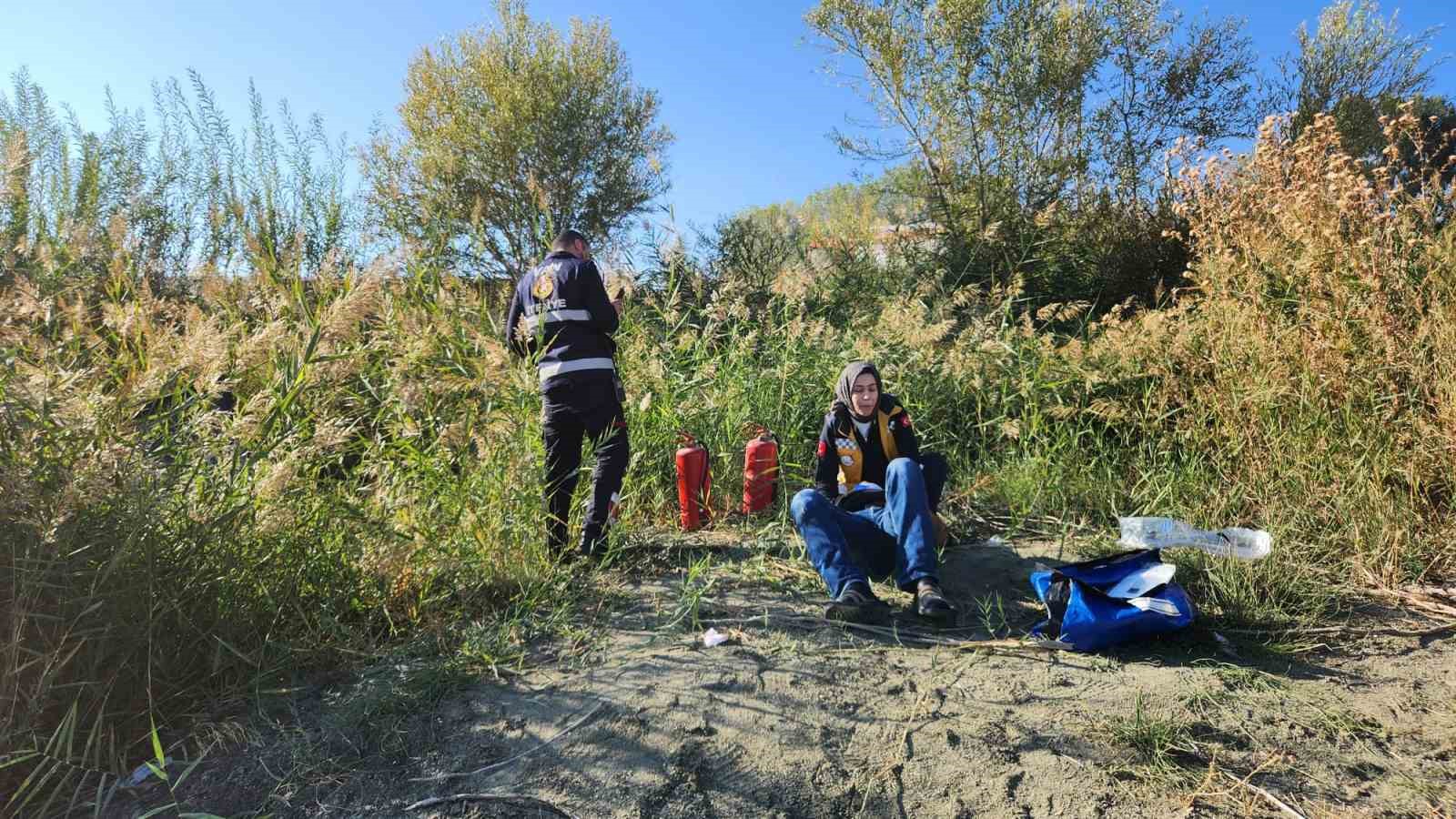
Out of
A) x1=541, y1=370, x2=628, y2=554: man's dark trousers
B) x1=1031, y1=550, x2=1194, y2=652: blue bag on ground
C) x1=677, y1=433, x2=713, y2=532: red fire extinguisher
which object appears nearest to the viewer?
x1=1031, y1=550, x2=1194, y2=652: blue bag on ground

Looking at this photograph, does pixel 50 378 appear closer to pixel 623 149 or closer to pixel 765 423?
pixel 765 423

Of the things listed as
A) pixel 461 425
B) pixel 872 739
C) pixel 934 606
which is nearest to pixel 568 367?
pixel 461 425

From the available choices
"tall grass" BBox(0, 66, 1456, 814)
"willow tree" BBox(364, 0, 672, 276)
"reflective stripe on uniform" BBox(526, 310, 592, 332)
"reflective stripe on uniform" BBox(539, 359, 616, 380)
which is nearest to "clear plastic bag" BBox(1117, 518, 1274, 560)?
"tall grass" BBox(0, 66, 1456, 814)

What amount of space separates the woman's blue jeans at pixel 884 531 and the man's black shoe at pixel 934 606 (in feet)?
0.30

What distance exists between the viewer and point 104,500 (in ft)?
7.73

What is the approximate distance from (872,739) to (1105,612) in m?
1.14

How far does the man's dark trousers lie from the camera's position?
3803 millimetres

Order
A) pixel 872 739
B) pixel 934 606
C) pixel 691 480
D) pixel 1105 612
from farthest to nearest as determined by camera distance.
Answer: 1. pixel 691 480
2. pixel 934 606
3. pixel 1105 612
4. pixel 872 739

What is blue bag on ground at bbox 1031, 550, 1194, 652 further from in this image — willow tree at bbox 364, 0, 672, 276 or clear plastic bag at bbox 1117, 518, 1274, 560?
willow tree at bbox 364, 0, 672, 276

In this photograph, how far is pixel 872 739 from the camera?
2320mm

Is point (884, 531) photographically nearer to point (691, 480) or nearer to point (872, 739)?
point (691, 480)

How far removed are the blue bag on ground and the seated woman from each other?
387mm

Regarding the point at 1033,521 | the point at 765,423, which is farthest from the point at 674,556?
the point at 1033,521

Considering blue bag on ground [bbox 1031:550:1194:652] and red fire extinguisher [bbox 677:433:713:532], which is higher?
red fire extinguisher [bbox 677:433:713:532]
